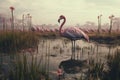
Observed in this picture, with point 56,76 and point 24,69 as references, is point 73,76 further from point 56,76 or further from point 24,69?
point 24,69

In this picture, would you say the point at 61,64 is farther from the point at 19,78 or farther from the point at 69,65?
the point at 19,78

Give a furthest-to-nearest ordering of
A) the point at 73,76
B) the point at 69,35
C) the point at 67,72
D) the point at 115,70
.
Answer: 1. the point at 69,35
2. the point at 67,72
3. the point at 73,76
4. the point at 115,70

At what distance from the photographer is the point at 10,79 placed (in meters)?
6.89

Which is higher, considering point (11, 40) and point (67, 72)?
point (11, 40)

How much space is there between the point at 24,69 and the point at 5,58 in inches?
161

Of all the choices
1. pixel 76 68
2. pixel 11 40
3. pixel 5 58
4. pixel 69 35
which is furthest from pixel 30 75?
pixel 69 35

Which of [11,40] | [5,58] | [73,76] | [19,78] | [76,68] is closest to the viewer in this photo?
[19,78]

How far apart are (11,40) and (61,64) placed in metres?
3.19

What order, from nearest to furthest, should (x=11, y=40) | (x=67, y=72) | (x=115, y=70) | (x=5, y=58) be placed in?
(x=115, y=70) → (x=67, y=72) → (x=5, y=58) → (x=11, y=40)

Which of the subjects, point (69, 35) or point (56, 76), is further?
point (69, 35)

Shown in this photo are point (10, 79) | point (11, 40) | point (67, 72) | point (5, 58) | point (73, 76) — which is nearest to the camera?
point (10, 79)

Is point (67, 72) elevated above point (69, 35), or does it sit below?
below

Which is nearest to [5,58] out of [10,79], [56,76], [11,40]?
[11,40]

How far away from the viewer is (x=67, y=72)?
909cm
